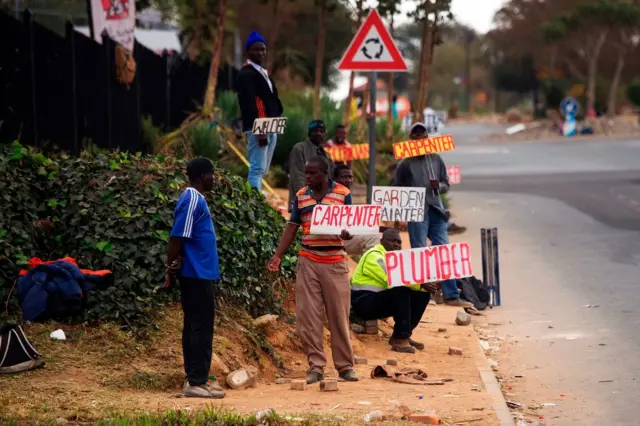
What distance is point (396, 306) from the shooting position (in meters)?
10.5

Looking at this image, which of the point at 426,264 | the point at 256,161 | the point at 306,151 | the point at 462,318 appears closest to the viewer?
the point at 426,264

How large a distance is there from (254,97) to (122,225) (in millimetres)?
4064

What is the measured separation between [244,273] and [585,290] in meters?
4.98

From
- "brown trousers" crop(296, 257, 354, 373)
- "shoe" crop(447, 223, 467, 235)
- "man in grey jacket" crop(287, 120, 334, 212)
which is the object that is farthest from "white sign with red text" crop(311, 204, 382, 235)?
"shoe" crop(447, 223, 467, 235)

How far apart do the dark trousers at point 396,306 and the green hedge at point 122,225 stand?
0.73 metres

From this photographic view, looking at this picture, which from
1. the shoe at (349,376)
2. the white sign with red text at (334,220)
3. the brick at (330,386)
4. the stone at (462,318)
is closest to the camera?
the brick at (330,386)

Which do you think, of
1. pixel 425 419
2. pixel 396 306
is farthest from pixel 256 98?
pixel 425 419

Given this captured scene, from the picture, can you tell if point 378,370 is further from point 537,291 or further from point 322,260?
point 537,291

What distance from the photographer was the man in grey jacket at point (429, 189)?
13.0 m

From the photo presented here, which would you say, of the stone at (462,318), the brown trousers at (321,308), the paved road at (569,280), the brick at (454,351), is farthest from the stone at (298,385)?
the stone at (462,318)

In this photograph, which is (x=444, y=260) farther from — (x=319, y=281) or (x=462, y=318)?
(x=462, y=318)

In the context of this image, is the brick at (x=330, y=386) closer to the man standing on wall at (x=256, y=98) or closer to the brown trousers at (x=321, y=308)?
the brown trousers at (x=321, y=308)

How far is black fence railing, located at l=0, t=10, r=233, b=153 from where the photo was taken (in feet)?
42.8

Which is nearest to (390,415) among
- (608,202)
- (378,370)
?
(378,370)
